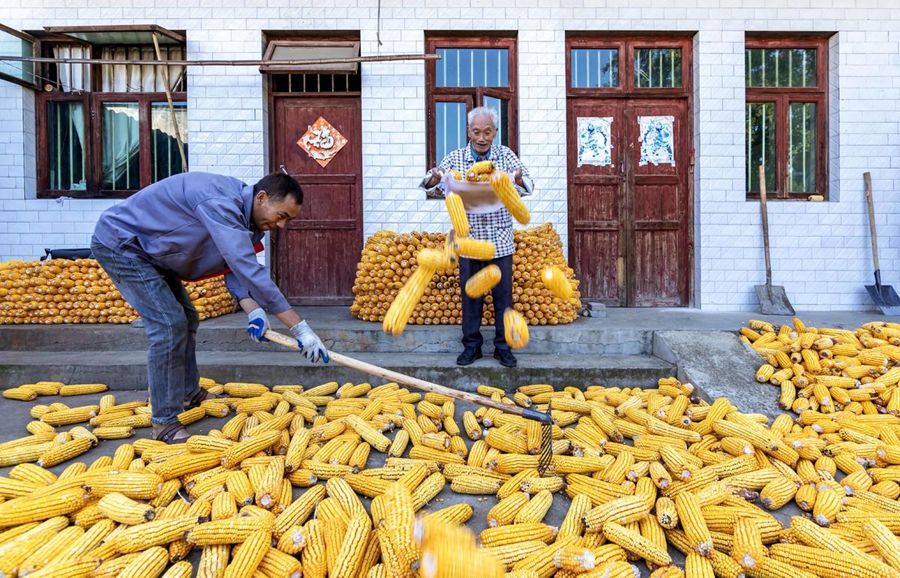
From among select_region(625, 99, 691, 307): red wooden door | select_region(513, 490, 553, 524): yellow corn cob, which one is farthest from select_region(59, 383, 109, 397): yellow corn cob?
select_region(625, 99, 691, 307): red wooden door

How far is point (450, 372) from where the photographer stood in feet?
15.8

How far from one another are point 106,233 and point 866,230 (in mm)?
8905

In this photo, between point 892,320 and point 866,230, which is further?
point 866,230

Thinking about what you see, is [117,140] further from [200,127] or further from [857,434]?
[857,434]

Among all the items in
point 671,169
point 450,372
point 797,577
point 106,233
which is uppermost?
point 671,169

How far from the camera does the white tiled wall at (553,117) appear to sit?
713cm

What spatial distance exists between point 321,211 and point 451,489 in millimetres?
Answer: 5231

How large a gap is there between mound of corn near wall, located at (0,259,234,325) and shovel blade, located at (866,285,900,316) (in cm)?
841

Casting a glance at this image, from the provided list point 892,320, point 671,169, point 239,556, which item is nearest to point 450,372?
point 239,556

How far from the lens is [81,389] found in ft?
15.0

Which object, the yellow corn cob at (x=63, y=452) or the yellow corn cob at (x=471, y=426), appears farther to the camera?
the yellow corn cob at (x=471, y=426)

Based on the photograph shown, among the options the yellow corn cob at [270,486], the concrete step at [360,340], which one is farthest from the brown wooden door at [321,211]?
the yellow corn cob at [270,486]

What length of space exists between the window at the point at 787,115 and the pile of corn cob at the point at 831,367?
291cm

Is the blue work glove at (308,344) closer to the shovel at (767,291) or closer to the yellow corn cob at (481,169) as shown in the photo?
the yellow corn cob at (481,169)
